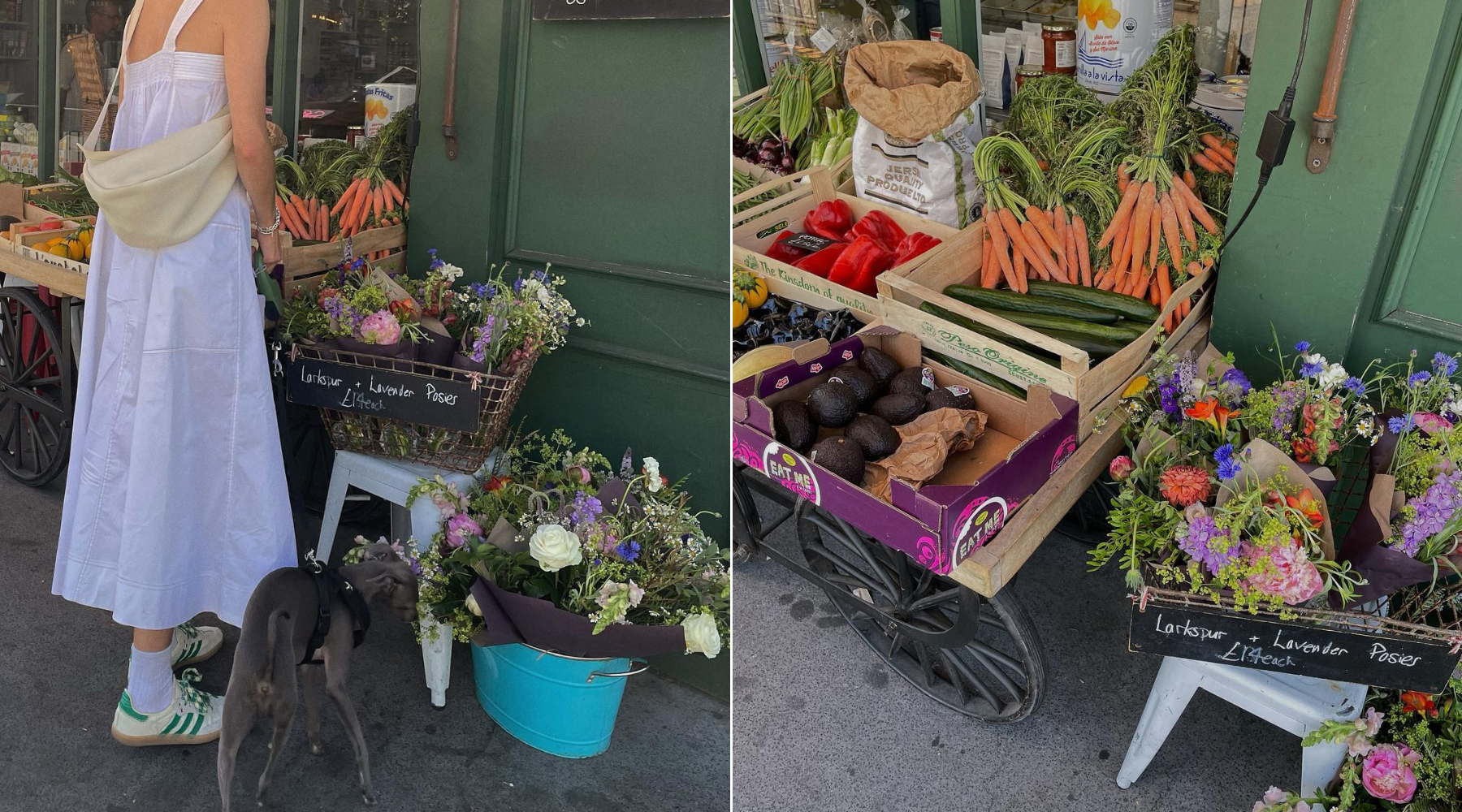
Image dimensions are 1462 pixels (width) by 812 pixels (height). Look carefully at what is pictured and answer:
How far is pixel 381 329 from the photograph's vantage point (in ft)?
8.84

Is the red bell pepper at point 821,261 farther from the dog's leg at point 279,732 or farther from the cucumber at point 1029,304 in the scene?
the dog's leg at point 279,732

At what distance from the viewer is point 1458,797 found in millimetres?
2262

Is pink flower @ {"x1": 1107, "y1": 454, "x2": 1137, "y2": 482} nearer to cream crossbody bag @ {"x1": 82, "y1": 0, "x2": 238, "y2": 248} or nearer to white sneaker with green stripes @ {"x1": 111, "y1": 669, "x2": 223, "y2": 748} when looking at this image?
cream crossbody bag @ {"x1": 82, "y1": 0, "x2": 238, "y2": 248}

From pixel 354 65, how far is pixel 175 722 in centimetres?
209

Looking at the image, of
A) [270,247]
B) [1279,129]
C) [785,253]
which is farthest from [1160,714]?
[270,247]

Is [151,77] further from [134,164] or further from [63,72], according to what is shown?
[63,72]

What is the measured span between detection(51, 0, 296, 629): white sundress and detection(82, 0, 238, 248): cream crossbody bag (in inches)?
1.7

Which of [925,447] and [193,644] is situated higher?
[925,447]

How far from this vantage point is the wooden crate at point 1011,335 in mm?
2496

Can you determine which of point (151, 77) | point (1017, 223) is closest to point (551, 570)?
point (151, 77)

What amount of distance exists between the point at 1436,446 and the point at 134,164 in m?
2.84

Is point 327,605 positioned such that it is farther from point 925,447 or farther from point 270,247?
point 925,447

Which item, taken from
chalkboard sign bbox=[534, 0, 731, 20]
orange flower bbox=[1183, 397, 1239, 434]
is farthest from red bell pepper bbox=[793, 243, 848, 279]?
orange flower bbox=[1183, 397, 1239, 434]

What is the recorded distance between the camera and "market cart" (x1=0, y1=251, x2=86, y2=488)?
11.6 feet
